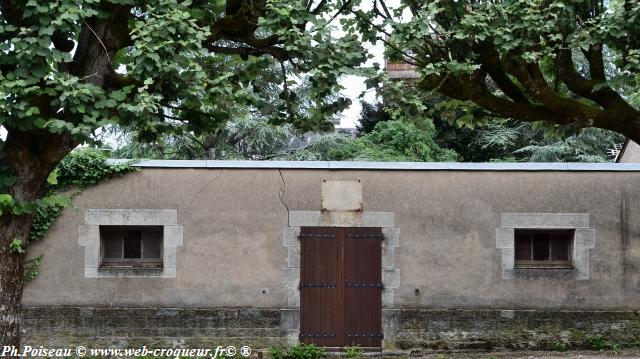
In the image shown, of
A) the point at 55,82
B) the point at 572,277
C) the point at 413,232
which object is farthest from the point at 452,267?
the point at 55,82

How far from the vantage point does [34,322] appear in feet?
34.4

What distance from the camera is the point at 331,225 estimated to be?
10852 mm

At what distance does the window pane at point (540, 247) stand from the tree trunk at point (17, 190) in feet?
22.4

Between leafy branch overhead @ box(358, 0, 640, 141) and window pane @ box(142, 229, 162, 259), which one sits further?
window pane @ box(142, 229, 162, 259)

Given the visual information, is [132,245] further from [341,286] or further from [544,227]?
[544,227]

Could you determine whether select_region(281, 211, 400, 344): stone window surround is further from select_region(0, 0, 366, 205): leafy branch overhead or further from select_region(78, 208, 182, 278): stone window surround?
select_region(0, 0, 366, 205): leafy branch overhead

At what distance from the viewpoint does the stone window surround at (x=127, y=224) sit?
35.1 ft

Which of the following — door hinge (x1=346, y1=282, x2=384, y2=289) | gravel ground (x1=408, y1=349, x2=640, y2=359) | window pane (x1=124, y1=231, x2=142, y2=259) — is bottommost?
gravel ground (x1=408, y1=349, x2=640, y2=359)

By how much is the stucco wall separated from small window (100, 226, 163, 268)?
336mm

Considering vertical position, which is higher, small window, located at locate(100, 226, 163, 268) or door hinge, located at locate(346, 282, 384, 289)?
small window, located at locate(100, 226, 163, 268)

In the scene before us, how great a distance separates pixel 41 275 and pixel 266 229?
3062 millimetres

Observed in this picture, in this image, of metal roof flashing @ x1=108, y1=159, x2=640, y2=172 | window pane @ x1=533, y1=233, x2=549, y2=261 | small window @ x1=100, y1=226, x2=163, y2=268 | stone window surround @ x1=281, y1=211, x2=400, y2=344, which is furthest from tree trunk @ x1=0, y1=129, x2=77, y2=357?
window pane @ x1=533, y1=233, x2=549, y2=261

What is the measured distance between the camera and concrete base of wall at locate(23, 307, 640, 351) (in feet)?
34.6

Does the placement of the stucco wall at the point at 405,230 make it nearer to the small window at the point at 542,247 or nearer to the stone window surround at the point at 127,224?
the stone window surround at the point at 127,224
